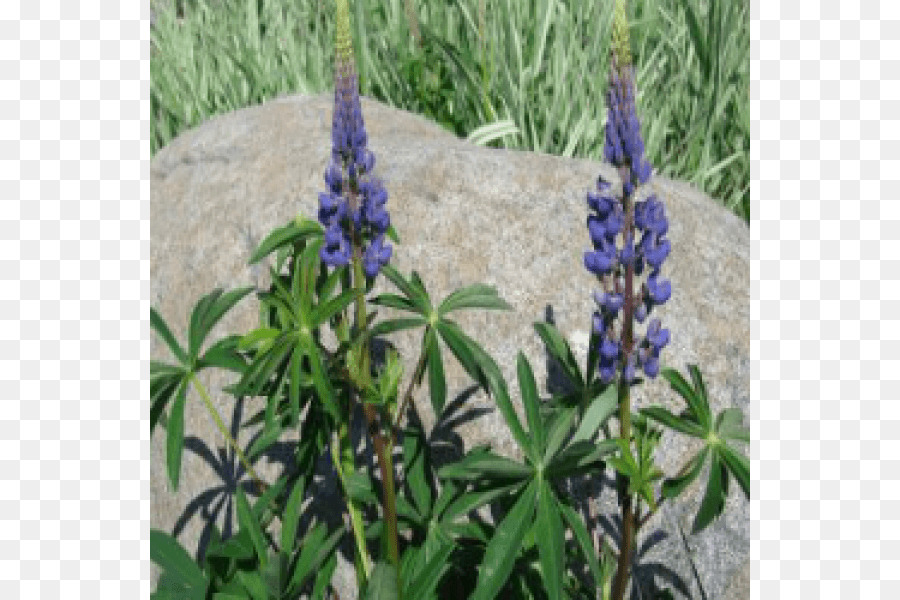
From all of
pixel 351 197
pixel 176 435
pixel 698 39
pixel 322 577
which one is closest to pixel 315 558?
pixel 322 577

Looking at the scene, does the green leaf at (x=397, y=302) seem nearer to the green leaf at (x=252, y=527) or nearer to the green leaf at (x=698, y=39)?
the green leaf at (x=252, y=527)

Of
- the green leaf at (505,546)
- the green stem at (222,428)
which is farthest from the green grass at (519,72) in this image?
the green leaf at (505,546)

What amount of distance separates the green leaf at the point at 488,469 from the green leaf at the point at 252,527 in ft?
1.34

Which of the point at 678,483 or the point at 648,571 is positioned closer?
the point at 678,483

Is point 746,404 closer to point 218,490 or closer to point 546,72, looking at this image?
point 218,490

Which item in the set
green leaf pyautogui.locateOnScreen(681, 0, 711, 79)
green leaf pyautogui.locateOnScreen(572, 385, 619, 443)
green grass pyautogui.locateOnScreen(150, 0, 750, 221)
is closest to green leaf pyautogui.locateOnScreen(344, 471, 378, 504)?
green leaf pyautogui.locateOnScreen(572, 385, 619, 443)

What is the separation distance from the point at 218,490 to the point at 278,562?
595 millimetres

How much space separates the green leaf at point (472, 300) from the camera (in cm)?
180

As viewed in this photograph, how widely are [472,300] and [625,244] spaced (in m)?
0.37

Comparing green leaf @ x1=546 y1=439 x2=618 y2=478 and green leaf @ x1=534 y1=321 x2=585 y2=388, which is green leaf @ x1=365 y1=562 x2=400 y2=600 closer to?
green leaf @ x1=546 y1=439 x2=618 y2=478

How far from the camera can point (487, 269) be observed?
233 cm

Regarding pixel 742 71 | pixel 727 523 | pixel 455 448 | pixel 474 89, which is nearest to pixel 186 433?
pixel 455 448

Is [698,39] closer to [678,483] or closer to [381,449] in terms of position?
[678,483]

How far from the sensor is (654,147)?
3.06m
